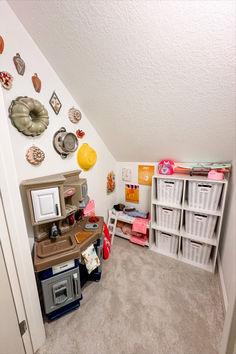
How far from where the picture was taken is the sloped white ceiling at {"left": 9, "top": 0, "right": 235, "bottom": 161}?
864 millimetres

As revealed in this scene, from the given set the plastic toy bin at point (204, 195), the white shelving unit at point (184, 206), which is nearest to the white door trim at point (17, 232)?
the white shelving unit at point (184, 206)

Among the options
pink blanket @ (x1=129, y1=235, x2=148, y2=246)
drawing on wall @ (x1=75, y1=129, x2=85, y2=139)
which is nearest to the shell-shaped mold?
drawing on wall @ (x1=75, y1=129, x2=85, y2=139)

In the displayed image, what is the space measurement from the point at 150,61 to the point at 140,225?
192 centimetres

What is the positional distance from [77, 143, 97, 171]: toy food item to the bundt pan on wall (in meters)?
0.53

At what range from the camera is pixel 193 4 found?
0.79 m

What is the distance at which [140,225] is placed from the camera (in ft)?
6.95

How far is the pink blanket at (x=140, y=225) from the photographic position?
2088 millimetres

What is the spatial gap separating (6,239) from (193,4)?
173 centimetres

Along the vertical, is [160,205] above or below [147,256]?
above

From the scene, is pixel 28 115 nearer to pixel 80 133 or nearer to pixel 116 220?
pixel 80 133

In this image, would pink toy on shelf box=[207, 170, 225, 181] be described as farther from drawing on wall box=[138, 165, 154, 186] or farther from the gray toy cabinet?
the gray toy cabinet

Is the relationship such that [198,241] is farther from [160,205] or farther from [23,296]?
[23,296]

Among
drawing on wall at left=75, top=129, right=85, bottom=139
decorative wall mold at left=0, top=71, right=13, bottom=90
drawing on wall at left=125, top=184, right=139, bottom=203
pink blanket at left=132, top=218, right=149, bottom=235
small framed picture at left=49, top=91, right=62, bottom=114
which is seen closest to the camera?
decorative wall mold at left=0, top=71, right=13, bottom=90

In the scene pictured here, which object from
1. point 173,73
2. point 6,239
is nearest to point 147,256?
point 6,239
